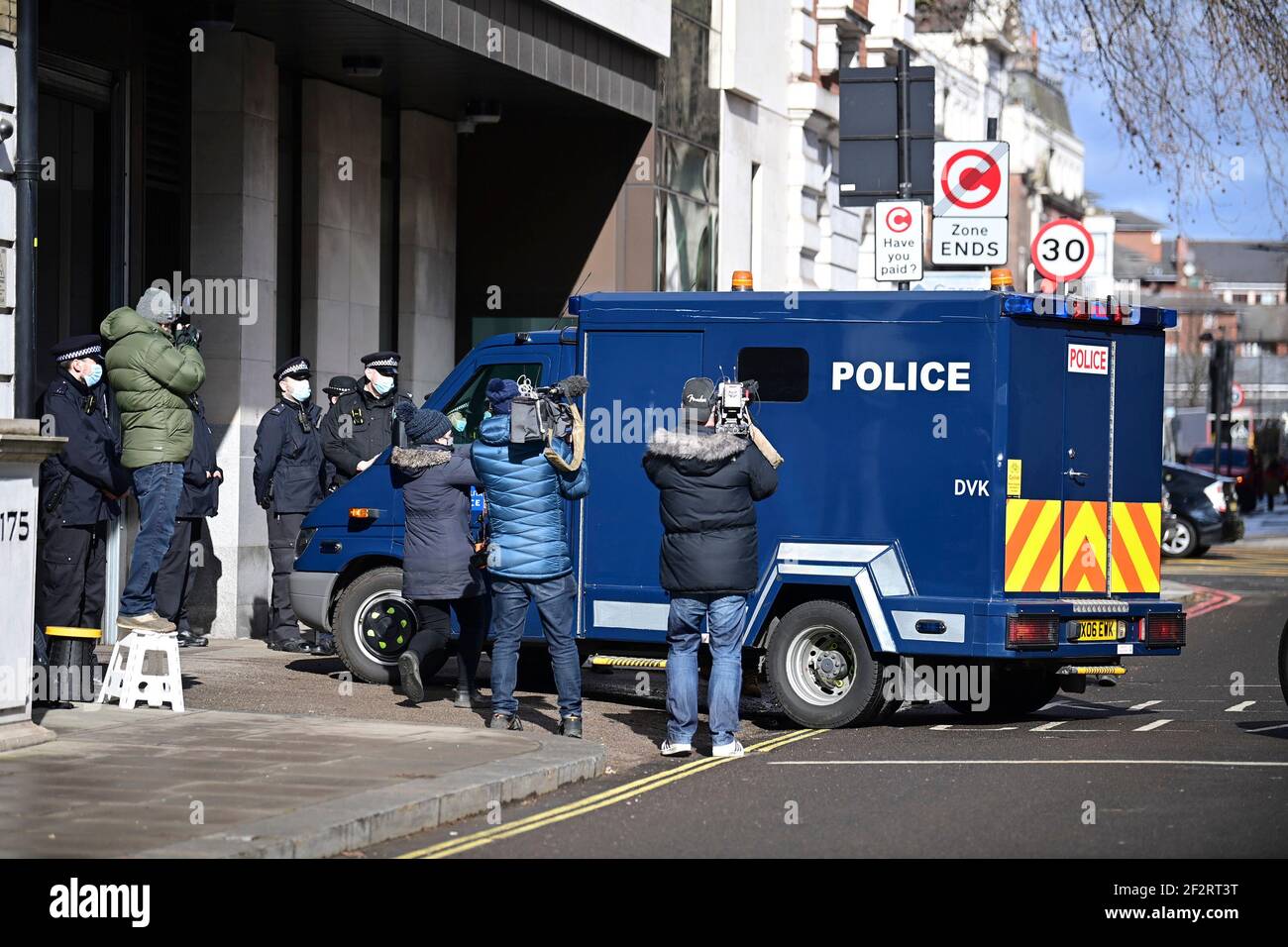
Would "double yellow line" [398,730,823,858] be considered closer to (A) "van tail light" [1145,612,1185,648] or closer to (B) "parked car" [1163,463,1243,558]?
(A) "van tail light" [1145,612,1185,648]

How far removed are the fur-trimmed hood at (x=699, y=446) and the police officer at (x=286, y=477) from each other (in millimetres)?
5571

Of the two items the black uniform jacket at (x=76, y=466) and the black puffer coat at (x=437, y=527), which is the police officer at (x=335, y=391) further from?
the black uniform jacket at (x=76, y=466)

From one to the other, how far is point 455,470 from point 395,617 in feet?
5.26

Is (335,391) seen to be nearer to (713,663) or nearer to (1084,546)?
(713,663)

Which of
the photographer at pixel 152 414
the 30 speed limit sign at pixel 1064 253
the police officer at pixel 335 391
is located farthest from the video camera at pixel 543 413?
the 30 speed limit sign at pixel 1064 253

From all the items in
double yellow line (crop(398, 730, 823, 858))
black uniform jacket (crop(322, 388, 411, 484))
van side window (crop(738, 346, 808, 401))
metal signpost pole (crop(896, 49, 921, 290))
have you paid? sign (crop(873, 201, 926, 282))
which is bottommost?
double yellow line (crop(398, 730, 823, 858))

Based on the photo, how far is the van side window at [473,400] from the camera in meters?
13.7

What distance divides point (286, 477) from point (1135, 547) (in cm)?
655

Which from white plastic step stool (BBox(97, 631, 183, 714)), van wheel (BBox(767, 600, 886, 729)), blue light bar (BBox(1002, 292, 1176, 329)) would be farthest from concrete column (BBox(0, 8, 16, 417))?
blue light bar (BBox(1002, 292, 1176, 329))

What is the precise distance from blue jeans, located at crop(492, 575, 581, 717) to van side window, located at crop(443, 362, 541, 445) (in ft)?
7.42

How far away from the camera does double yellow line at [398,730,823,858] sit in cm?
842

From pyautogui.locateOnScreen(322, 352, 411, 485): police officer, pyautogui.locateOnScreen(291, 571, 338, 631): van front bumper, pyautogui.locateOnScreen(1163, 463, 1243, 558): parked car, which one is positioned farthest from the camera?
pyautogui.locateOnScreen(1163, 463, 1243, 558): parked car

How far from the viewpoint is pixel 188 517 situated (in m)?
15.4
